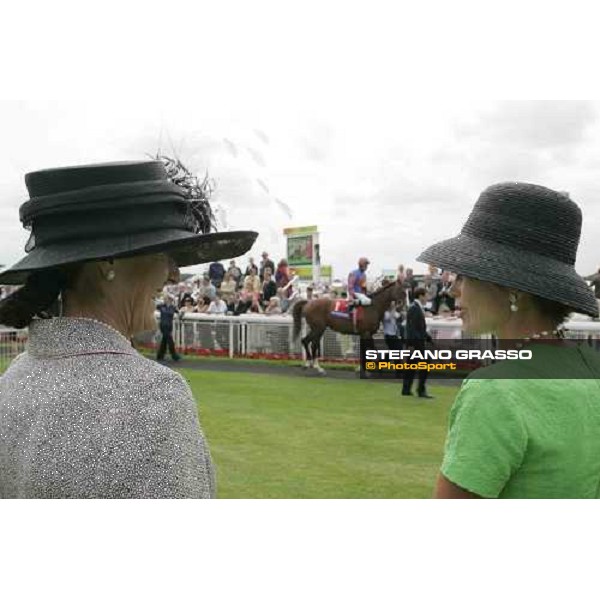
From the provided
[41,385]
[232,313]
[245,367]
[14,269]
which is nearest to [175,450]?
[41,385]

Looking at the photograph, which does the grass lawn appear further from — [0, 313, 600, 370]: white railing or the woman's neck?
the woman's neck

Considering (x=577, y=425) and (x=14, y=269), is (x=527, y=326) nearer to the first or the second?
(x=577, y=425)

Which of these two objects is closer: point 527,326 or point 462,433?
point 462,433

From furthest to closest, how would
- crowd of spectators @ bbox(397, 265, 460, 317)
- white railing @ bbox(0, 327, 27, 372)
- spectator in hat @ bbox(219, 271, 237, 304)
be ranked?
spectator in hat @ bbox(219, 271, 237, 304), white railing @ bbox(0, 327, 27, 372), crowd of spectators @ bbox(397, 265, 460, 317)

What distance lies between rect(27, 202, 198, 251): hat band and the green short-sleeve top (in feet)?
1.46

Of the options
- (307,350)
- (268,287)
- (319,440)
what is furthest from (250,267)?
(319,440)

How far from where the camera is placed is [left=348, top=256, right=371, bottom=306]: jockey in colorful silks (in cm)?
139

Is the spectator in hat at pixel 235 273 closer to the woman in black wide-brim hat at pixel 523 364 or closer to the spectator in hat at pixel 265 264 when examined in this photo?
the spectator in hat at pixel 265 264

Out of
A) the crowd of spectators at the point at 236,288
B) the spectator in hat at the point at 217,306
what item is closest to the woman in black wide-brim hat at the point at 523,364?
the crowd of spectators at the point at 236,288

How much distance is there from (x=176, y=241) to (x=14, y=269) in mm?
207

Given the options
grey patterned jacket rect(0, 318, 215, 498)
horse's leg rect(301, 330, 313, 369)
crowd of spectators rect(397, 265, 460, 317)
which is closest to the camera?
grey patterned jacket rect(0, 318, 215, 498)

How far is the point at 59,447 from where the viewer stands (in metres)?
0.90

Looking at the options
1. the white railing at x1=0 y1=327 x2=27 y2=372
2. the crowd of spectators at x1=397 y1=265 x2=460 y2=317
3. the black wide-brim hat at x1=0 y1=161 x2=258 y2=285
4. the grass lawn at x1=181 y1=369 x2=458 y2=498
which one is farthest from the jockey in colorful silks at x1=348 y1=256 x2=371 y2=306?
the grass lawn at x1=181 y1=369 x2=458 y2=498

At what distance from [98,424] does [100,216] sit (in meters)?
0.26
